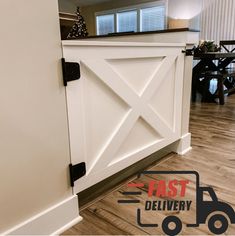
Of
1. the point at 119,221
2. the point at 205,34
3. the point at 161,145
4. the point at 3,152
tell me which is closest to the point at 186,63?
the point at 161,145

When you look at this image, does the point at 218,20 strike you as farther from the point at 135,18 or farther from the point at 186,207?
the point at 186,207

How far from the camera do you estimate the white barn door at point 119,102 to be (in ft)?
3.97

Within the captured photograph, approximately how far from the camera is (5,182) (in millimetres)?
970

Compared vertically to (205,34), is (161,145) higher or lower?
lower

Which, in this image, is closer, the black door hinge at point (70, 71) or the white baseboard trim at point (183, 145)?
the black door hinge at point (70, 71)

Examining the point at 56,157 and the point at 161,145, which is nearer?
the point at 56,157

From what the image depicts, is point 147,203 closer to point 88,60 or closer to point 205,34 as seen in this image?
point 88,60

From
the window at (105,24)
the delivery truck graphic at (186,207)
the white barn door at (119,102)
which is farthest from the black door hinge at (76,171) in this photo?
the window at (105,24)

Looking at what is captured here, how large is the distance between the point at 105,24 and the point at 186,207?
7.64 meters

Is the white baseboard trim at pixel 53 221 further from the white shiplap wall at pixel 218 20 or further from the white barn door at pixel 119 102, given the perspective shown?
the white shiplap wall at pixel 218 20

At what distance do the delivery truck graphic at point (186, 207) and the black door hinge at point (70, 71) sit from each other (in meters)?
0.77

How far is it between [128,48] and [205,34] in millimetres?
5772

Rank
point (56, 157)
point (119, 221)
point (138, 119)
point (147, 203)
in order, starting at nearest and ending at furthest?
point (56, 157), point (119, 221), point (147, 203), point (138, 119)

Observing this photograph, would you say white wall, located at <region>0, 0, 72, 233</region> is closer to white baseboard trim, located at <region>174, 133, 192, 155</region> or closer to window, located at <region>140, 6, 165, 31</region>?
white baseboard trim, located at <region>174, 133, 192, 155</region>
